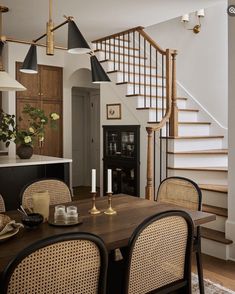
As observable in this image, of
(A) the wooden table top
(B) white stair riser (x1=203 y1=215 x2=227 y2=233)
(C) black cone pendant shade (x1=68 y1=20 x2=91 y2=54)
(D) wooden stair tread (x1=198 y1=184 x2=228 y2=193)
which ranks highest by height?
(C) black cone pendant shade (x1=68 y1=20 x2=91 y2=54)

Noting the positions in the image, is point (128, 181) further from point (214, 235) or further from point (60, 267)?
point (60, 267)

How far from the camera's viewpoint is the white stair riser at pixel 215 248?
352 centimetres

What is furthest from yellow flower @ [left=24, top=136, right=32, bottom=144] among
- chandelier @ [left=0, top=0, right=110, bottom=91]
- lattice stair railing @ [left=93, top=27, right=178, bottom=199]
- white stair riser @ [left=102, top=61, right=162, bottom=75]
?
white stair riser @ [left=102, top=61, right=162, bottom=75]

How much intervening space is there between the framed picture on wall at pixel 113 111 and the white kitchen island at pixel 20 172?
1.51m

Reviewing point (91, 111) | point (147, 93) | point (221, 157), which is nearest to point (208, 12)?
point (147, 93)

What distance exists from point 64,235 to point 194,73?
502 cm

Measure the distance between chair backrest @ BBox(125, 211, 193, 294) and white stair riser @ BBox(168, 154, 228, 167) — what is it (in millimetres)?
2761

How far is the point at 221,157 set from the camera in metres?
4.96

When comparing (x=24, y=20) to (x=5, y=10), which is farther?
(x=24, y=20)

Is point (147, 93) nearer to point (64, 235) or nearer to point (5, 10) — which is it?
point (5, 10)

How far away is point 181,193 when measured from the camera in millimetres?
2848

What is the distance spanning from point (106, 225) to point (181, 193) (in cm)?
98

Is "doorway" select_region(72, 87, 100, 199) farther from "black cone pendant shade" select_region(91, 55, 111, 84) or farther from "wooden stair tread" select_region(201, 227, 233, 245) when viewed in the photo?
"black cone pendant shade" select_region(91, 55, 111, 84)

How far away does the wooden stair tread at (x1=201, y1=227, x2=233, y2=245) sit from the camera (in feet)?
11.5
